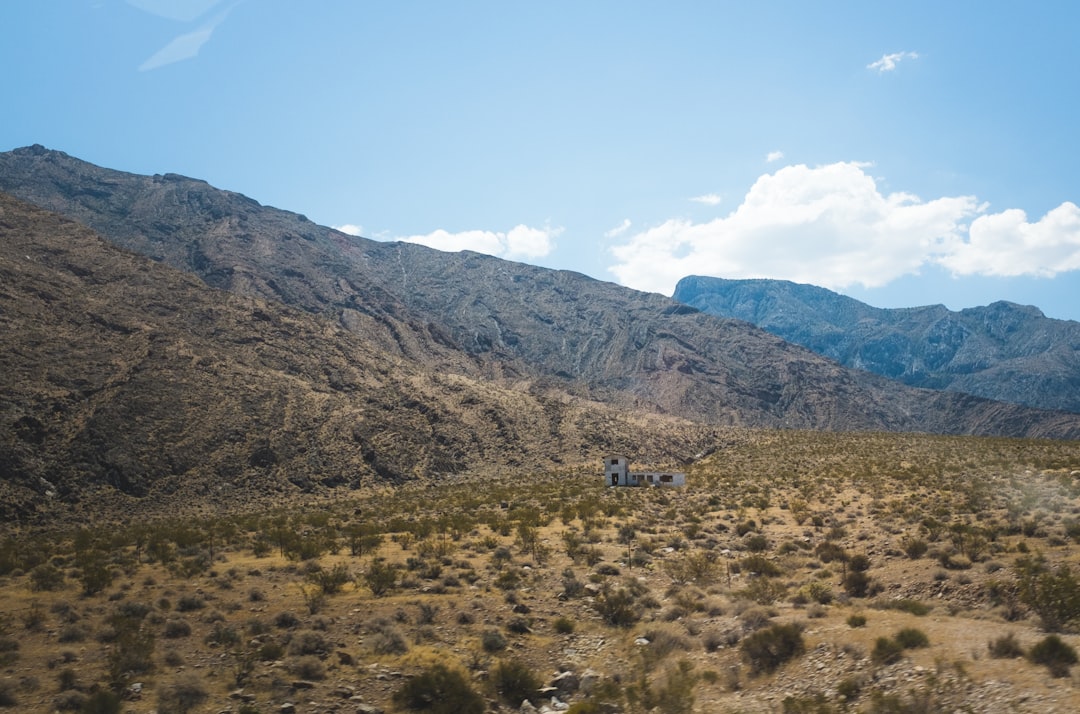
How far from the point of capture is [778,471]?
46.1m

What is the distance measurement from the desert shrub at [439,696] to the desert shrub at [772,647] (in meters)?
5.22

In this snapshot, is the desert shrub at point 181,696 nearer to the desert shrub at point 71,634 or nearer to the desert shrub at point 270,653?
the desert shrub at point 270,653

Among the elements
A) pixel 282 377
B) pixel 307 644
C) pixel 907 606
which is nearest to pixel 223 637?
pixel 307 644

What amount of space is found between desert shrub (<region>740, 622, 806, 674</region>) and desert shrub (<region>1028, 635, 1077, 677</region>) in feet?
11.8

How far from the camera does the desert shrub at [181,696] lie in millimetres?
10641

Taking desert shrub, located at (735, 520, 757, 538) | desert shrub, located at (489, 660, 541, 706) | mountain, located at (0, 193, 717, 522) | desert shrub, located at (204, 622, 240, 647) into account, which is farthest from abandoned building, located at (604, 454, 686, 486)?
desert shrub, located at (204, 622, 240, 647)

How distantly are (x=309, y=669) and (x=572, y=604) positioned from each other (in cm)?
695

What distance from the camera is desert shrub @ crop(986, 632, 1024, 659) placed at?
10.2 m

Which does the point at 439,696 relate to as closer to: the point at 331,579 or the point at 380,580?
the point at 380,580

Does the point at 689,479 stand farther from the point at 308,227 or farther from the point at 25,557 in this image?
the point at 308,227

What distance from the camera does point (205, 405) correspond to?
54938 millimetres

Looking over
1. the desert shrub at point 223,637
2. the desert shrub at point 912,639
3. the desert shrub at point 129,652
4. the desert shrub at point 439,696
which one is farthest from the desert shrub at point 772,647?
the desert shrub at point 129,652

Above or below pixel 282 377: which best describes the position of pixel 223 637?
below

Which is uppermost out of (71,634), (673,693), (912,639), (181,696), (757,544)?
(912,639)
